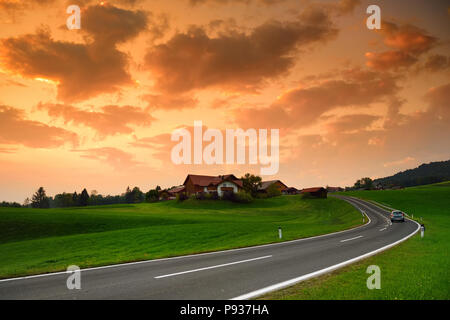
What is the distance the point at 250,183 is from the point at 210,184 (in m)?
15.7

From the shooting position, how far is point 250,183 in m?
80.7

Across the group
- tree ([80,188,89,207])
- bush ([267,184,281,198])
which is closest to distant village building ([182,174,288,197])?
bush ([267,184,281,198])

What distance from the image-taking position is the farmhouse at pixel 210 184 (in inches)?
3465

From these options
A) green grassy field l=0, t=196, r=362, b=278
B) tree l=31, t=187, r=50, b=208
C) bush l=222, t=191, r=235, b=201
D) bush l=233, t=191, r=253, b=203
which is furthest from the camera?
tree l=31, t=187, r=50, b=208

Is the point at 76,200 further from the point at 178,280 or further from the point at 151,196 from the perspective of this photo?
the point at 178,280

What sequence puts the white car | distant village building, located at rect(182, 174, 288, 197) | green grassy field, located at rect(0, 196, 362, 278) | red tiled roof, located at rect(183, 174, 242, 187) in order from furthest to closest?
red tiled roof, located at rect(183, 174, 242, 187)
distant village building, located at rect(182, 174, 288, 197)
the white car
green grassy field, located at rect(0, 196, 362, 278)

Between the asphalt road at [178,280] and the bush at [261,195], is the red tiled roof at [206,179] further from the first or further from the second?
the asphalt road at [178,280]

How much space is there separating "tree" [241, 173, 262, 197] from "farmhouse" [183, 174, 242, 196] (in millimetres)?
5175

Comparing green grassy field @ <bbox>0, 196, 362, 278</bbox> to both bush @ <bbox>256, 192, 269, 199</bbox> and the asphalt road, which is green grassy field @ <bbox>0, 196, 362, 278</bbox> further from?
bush @ <bbox>256, 192, 269, 199</bbox>

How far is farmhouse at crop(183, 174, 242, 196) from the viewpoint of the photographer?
88019 millimetres

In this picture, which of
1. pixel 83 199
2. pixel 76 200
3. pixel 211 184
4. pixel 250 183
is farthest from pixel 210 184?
pixel 76 200

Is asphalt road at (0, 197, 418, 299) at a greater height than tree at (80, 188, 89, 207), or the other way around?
asphalt road at (0, 197, 418, 299)

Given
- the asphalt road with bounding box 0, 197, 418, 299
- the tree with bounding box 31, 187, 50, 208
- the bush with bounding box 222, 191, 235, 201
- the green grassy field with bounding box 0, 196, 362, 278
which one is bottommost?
the tree with bounding box 31, 187, 50, 208
